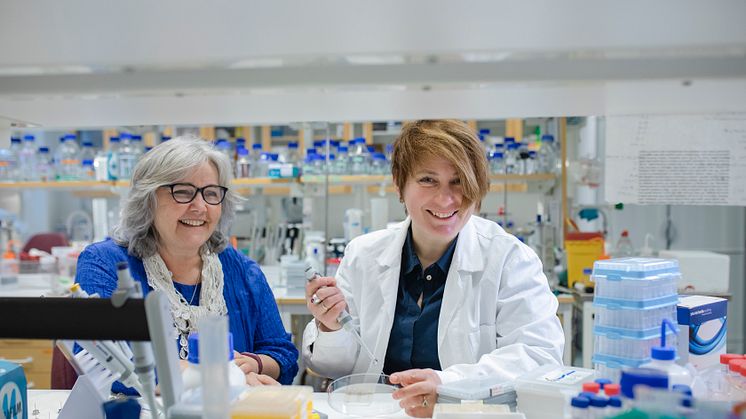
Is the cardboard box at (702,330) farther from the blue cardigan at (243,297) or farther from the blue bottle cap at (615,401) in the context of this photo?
the blue cardigan at (243,297)

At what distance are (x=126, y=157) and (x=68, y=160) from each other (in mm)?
510

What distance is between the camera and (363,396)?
1.29m

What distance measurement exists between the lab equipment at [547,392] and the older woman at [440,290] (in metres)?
0.31

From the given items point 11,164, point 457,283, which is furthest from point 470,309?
point 11,164

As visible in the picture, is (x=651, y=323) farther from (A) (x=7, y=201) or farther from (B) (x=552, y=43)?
(A) (x=7, y=201)

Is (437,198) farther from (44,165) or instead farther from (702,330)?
(44,165)

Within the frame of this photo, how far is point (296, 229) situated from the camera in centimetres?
404

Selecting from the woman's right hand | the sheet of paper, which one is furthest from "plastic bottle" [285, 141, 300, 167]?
the sheet of paper

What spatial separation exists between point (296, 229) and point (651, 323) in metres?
3.15

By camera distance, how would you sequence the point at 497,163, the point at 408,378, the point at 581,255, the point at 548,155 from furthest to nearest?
the point at 548,155, the point at 497,163, the point at 581,255, the point at 408,378

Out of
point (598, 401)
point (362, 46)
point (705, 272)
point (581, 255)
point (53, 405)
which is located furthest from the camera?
point (581, 255)

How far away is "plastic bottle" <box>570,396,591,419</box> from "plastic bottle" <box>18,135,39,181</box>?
165 inches

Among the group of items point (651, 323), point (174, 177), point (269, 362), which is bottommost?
point (269, 362)

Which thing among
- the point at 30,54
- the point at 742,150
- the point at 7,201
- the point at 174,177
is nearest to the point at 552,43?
the point at 30,54
